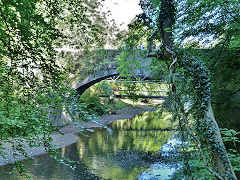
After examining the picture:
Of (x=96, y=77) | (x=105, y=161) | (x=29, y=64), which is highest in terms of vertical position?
(x=96, y=77)

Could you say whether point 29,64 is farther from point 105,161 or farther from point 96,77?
point 96,77

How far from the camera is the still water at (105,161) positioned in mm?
5921

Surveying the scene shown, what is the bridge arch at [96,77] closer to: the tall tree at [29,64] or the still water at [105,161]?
the still water at [105,161]

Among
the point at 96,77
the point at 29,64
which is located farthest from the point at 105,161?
the point at 96,77

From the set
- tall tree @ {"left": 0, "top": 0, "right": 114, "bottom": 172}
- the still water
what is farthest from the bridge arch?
tall tree @ {"left": 0, "top": 0, "right": 114, "bottom": 172}

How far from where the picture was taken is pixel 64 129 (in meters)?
12.4

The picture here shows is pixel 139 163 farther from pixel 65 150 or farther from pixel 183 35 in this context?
pixel 183 35

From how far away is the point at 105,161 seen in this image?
279 inches

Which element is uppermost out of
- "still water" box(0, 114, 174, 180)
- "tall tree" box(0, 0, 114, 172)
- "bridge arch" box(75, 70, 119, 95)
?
"bridge arch" box(75, 70, 119, 95)

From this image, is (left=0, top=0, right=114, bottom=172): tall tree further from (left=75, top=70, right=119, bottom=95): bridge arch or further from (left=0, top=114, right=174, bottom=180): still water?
(left=75, top=70, right=119, bottom=95): bridge arch

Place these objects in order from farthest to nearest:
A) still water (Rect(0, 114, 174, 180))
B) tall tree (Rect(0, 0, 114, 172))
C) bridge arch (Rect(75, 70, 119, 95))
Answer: bridge arch (Rect(75, 70, 119, 95))
still water (Rect(0, 114, 174, 180))
tall tree (Rect(0, 0, 114, 172))

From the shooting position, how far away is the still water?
233 inches

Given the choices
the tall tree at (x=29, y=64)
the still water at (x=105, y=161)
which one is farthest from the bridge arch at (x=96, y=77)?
the tall tree at (x=29, y=64)

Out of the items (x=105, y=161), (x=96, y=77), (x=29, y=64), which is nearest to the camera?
(x=29, y=64)
